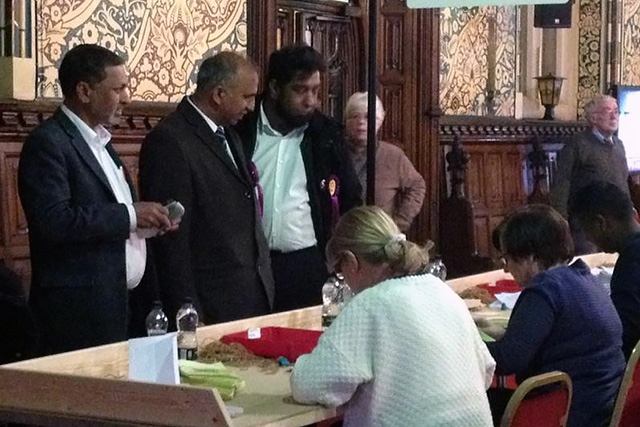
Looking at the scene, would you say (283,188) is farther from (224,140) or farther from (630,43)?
(630,43)

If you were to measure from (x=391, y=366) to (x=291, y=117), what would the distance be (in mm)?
1919

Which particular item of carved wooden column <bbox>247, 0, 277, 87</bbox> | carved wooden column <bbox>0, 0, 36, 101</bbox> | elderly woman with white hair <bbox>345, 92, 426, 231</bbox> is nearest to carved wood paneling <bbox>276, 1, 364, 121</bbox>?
carved wooden column <bbox>247, 0, 277, 87</bbox>

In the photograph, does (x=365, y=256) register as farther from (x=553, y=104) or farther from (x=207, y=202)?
(x=553, y=104)

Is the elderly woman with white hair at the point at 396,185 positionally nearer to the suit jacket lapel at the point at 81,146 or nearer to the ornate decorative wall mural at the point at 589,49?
the suit jacket lapel at the point at 81,146

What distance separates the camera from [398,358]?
2723 mm

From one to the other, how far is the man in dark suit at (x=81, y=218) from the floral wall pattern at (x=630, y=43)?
25.5 feet

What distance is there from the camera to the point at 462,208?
8.20 metres

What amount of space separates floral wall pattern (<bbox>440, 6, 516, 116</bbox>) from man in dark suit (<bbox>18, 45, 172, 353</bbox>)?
5326 mm

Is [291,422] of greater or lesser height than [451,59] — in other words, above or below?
below

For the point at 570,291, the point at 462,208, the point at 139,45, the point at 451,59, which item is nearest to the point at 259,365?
the point at 570,291

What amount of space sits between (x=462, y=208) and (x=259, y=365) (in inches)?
196

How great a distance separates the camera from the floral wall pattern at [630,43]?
10875 millimetres

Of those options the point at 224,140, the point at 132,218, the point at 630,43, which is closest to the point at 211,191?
the point at 224,140

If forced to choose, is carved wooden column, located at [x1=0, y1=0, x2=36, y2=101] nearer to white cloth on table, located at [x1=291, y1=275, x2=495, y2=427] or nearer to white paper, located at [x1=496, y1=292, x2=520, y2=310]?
white paper, located at [x1=496, y1=292, x2=520, y2=310]
